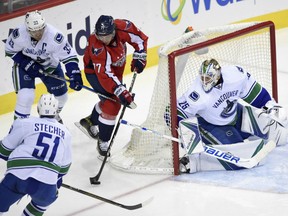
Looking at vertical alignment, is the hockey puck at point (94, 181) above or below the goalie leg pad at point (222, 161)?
below

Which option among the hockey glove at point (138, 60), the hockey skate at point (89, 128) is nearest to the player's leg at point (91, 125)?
the hockey skate at point (89, 128)

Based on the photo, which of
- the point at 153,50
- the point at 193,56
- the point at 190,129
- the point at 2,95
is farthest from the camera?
the point at 153,50

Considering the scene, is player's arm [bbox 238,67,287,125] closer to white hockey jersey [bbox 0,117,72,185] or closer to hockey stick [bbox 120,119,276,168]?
hockey stick [bbox 120,119,276,168]

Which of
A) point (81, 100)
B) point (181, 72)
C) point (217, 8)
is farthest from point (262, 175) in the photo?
point (217, 8)

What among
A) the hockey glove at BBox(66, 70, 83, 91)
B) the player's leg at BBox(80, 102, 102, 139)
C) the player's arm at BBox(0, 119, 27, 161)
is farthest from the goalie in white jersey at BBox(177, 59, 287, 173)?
the player's arm at BBox(0, 119, 27, 161)

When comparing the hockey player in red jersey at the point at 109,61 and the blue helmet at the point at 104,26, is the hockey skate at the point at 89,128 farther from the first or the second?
the blue helmet at the point at 104,26

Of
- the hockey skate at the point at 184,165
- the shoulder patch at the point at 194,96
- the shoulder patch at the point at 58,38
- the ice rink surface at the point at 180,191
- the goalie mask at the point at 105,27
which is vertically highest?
the goalie mask at the point at 105,27

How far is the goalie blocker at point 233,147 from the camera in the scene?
5.62m

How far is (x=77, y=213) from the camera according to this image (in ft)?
17.5

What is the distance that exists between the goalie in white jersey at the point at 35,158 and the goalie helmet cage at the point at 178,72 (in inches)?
43.6

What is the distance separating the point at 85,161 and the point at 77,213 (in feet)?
2.65

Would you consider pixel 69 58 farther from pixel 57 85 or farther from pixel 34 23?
pixel 34 23

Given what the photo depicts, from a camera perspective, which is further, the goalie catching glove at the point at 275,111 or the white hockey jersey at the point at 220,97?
the goalie catching glove at the point at 275,111

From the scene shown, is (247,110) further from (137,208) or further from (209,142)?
(137,208)
